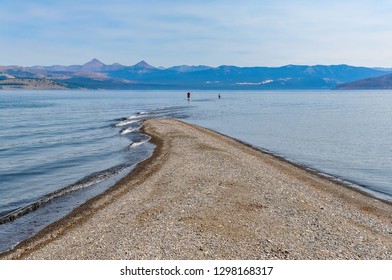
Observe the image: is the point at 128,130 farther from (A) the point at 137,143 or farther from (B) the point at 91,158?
(B) the point at 91,158

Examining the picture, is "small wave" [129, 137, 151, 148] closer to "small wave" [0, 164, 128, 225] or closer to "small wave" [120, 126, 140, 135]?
"small wave" [120, 126, 140, 135]

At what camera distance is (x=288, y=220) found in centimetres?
1602

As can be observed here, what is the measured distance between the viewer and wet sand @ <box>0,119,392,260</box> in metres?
13.0

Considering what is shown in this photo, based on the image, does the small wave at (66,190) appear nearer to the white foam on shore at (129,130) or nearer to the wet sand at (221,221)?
the wet sand at (221,221)

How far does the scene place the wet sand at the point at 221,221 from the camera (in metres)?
13.0

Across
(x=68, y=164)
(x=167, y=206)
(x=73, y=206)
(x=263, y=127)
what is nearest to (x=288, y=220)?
(x=167, y=206)

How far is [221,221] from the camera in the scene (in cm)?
1547

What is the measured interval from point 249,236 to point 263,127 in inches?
1904

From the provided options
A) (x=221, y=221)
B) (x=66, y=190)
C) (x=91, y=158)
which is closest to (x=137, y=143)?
(x=91, y=158)

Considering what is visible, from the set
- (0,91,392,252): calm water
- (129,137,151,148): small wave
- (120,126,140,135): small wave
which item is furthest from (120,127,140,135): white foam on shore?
(129,137,151,148): small wave

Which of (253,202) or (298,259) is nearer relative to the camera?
(298,259)

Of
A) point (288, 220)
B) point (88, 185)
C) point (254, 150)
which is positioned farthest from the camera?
point (254, 150)

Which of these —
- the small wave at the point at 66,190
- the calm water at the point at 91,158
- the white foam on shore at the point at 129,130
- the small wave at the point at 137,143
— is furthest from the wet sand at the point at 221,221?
the white foam on shore at the point at 129,130
